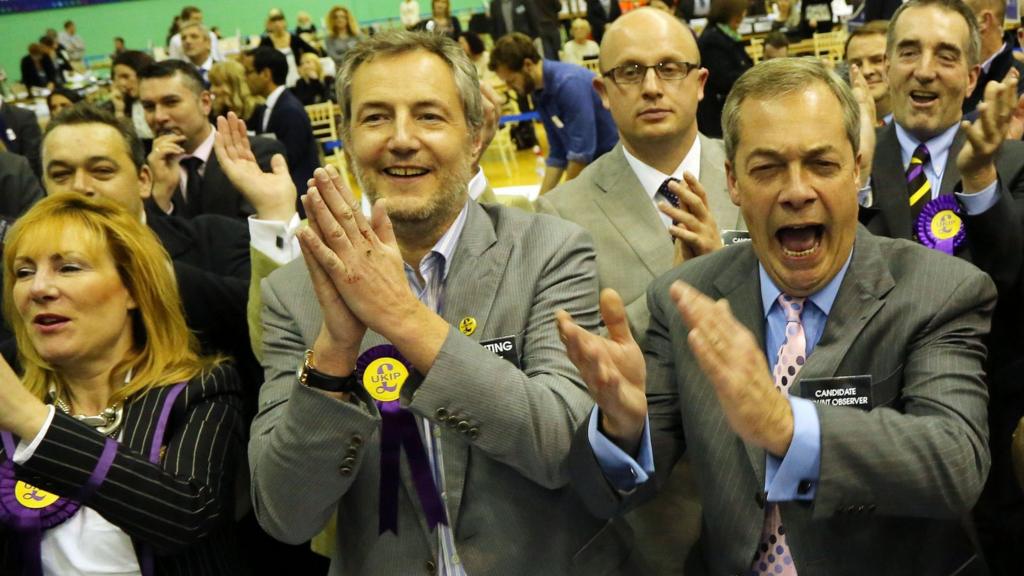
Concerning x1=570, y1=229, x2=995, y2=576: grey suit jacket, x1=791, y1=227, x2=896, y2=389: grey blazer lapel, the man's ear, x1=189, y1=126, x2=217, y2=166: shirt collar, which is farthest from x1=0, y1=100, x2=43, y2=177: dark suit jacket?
x1=791, y1=227, x2=896, y2=389: grey blazer lapel

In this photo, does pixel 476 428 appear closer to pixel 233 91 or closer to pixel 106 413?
pixel 106 413

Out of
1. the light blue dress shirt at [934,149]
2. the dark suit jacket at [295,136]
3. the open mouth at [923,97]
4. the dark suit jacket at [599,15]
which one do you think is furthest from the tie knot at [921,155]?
the dark suit jacket at [599,15]

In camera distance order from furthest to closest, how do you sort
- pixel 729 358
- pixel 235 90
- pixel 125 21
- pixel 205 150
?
pixel 125 21 < pixel 235 90 < pixel 205 150 < pixel 729 358

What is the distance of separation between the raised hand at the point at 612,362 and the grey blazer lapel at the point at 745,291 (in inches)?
12.1

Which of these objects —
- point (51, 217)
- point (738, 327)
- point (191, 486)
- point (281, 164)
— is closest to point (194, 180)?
point (281, 164)

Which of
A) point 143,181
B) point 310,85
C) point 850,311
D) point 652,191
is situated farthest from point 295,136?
point 310,85

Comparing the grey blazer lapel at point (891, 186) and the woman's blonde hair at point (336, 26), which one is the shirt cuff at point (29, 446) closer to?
the grey blazer lapel at point (891, 186)

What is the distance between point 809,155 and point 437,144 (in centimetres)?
79

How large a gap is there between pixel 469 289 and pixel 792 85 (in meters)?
0.79

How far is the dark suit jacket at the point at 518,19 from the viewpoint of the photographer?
14.7 metres

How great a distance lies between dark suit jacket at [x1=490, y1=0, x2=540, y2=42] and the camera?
1473 cm

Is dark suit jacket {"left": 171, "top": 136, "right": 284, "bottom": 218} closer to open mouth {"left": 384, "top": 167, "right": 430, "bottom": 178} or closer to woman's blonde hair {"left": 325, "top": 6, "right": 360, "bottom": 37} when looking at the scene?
open mouth {"left": 384, "top": 167, "right": 430, "bottom": 178}

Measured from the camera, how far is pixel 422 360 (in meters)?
1.87

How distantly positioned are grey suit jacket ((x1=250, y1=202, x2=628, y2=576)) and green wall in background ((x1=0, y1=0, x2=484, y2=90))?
20939 mm
